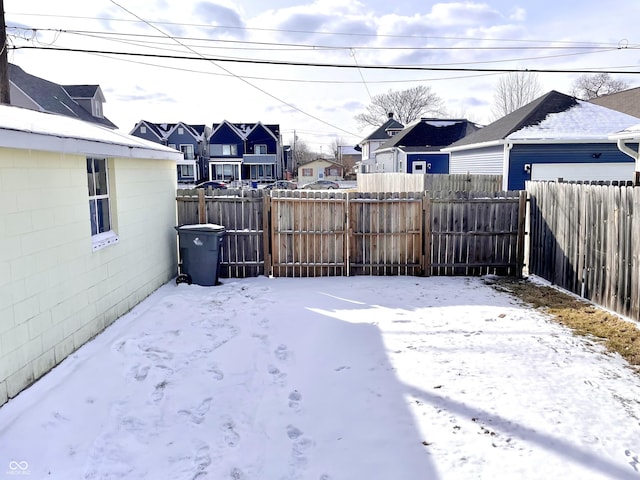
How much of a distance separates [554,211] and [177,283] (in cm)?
Result: 686

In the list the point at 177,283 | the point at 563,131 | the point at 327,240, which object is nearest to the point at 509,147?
the point at 563,131

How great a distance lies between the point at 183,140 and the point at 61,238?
1983 inches

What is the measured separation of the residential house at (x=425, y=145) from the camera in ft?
102

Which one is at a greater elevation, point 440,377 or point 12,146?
point 12,146

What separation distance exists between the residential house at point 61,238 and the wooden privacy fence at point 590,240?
6.75 m

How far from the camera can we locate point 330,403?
4.03 metres

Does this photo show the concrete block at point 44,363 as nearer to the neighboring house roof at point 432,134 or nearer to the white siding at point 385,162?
the neighboring house roof at point 432,134

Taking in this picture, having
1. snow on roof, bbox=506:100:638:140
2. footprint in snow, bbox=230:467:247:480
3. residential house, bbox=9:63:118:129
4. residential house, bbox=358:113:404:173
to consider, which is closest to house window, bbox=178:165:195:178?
residential house, bbox=9:63:118:129

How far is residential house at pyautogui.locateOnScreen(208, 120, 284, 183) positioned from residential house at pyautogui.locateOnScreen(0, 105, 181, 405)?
45.6 m

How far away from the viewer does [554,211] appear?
796cm

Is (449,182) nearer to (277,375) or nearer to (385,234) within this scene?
(385,234)

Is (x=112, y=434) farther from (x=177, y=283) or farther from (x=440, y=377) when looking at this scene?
(x=177, y=283)

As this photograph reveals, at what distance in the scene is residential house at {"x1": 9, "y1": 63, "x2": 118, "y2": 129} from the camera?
78.7 feet

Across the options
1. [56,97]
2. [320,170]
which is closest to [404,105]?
[320,170]
